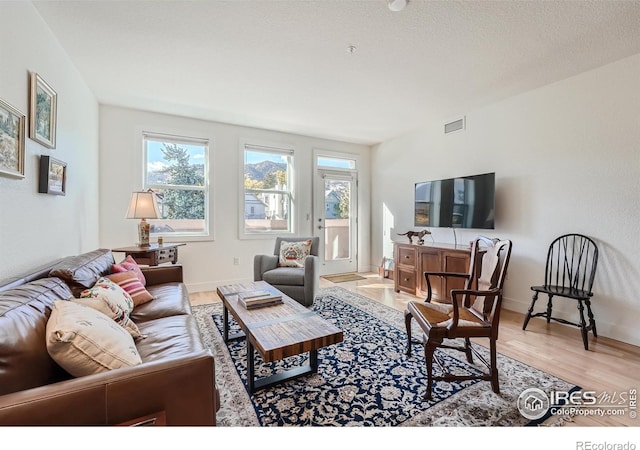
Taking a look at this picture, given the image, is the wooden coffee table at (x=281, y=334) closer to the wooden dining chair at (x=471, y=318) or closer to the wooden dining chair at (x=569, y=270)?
the wooden dining chair at (x=471, y=318)

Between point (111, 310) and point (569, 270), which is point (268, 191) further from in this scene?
point (569, 270)

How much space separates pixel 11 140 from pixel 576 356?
4.12 meters

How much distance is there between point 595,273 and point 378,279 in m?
2.80

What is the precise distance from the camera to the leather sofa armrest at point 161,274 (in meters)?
2.66

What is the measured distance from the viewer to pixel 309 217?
4949 mm

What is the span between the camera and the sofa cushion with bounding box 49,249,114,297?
5.36 feet

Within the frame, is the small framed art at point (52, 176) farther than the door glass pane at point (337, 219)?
No

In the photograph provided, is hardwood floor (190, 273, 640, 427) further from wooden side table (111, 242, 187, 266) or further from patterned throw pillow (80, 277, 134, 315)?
wooden side table (111, 242, 187, 266)

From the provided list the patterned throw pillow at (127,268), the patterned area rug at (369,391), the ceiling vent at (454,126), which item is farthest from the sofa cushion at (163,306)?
the ceiling vent at (454,126)

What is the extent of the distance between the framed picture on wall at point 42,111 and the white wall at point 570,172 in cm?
432

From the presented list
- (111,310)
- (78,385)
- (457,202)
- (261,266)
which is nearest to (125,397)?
(78,385)

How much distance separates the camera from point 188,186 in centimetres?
402
